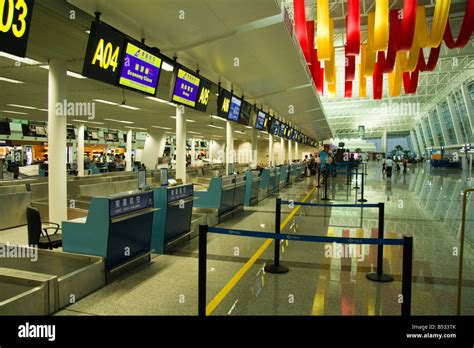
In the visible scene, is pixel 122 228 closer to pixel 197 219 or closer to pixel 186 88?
pixel 197 219

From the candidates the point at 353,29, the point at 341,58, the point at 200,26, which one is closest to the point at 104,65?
the point at 200,26

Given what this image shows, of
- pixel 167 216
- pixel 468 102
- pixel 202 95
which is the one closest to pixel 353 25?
pixel 202 95

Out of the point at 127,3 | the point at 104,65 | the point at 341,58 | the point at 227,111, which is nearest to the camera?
the point at 104,65

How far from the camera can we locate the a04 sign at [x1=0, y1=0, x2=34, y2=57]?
331 centimetres

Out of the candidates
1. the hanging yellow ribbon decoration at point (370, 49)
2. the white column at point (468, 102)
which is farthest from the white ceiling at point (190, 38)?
the white column at point (468, 102)

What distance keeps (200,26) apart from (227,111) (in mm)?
4171

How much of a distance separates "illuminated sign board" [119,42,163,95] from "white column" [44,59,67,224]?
2.37 metres

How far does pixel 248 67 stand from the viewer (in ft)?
32.2

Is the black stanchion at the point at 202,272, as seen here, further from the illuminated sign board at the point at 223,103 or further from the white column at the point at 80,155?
the white column at the point at 80,155

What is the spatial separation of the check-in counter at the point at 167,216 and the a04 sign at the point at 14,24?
3210 millimetres

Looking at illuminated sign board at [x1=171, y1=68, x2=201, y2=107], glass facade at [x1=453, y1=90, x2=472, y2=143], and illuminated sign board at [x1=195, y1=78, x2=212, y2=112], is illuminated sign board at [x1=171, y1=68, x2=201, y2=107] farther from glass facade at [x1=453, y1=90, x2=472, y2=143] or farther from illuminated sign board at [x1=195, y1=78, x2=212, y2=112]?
glass facade at [x1=453, y1=90, x2=472, y2=143]

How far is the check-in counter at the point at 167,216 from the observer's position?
615 cm

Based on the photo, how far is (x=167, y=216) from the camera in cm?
613
